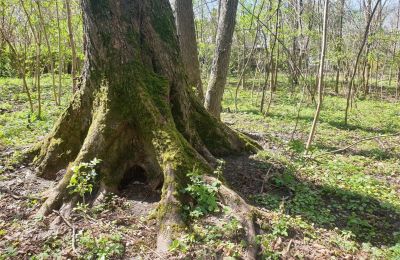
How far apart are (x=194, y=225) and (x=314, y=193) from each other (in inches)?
83.4

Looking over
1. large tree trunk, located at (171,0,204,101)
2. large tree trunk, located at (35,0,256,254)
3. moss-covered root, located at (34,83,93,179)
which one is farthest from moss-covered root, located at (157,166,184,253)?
large tree trunk, located at (171,0,204,101)

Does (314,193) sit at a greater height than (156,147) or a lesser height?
lesser

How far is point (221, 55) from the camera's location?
28.3 feet

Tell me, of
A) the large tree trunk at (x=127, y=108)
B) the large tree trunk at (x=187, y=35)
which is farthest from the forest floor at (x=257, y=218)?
the large tree trunk at (x=187, y=35)

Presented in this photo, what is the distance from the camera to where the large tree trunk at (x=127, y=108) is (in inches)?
156

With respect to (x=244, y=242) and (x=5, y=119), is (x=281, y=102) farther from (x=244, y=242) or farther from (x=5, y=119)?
(x=244, y=242)

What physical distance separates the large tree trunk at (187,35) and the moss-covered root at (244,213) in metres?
4.89

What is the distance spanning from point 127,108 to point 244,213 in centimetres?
181

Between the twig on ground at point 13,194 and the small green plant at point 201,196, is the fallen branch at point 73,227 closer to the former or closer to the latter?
the twig on ground at point 13,194

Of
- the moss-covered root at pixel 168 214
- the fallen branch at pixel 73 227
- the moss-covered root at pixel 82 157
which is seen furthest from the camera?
the moss-covered root at pixel 82 157

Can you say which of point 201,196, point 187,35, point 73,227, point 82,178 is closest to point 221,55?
point 187,35

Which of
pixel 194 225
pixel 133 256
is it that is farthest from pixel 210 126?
pixel 133 256

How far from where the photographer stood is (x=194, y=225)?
3.38m

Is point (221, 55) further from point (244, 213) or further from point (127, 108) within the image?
point (244, 213)
